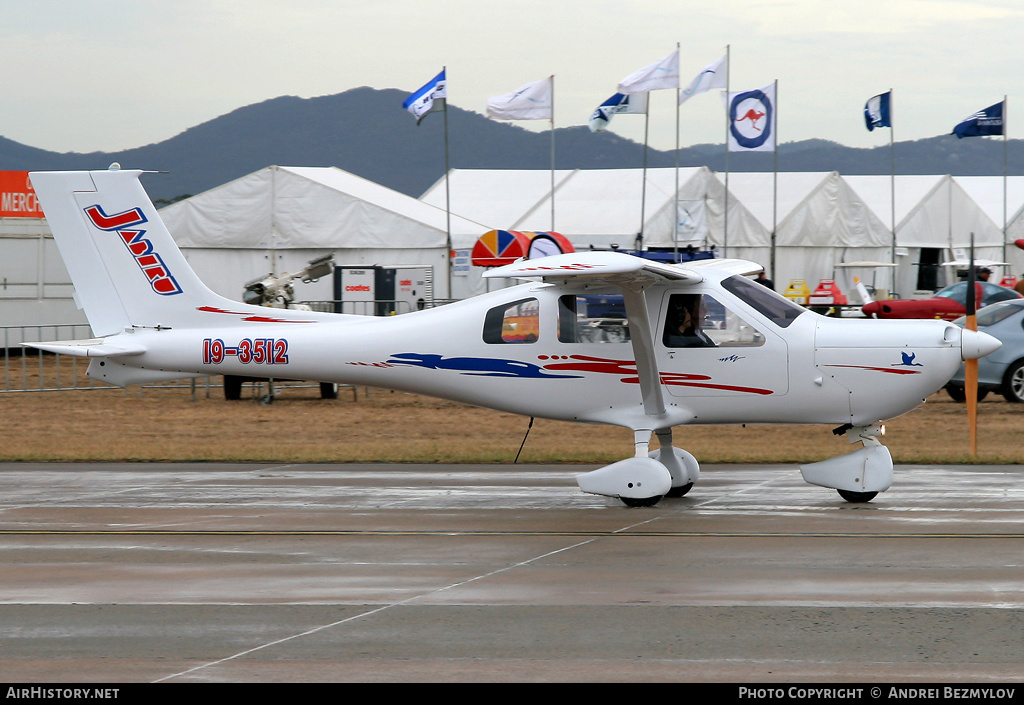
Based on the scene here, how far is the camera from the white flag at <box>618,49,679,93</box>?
110 ft

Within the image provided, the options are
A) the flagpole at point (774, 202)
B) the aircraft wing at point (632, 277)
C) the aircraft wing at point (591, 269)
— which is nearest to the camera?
the aircraft wing at point (591, 269)

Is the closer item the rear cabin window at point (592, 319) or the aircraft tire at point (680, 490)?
the rear cabin window at point (592, 319)

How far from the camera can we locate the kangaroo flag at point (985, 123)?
37.1 m

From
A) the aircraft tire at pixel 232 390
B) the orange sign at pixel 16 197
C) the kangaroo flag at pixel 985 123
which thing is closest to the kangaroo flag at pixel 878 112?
the kangaroo flag at pixel 985 123

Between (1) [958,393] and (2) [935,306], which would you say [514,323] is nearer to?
(1) [958,393]

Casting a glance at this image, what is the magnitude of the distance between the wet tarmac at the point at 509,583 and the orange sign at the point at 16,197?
24876 mm

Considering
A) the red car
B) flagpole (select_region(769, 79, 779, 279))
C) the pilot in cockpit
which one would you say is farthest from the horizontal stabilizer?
flagpole (select_region(769, 79, 779, 279))

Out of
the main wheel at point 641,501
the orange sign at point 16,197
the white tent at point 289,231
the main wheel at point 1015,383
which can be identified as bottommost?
the main wheel at point 641,501

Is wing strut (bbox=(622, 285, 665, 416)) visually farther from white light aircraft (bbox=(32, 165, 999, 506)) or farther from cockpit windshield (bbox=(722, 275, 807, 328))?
cockpit windshield (bbox=(722, 275, 807, 328))

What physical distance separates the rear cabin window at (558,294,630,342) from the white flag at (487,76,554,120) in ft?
75.1

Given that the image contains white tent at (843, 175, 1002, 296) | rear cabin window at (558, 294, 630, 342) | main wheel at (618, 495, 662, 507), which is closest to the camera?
main wheel at (618, 495, 662, 507)

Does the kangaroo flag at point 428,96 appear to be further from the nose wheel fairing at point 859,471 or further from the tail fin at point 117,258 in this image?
the nose wheel fairing at point 859,471

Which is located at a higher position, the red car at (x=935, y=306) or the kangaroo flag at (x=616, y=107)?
the kangaroo flag at (x=616, y=107)

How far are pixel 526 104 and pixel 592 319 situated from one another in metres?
23.4
